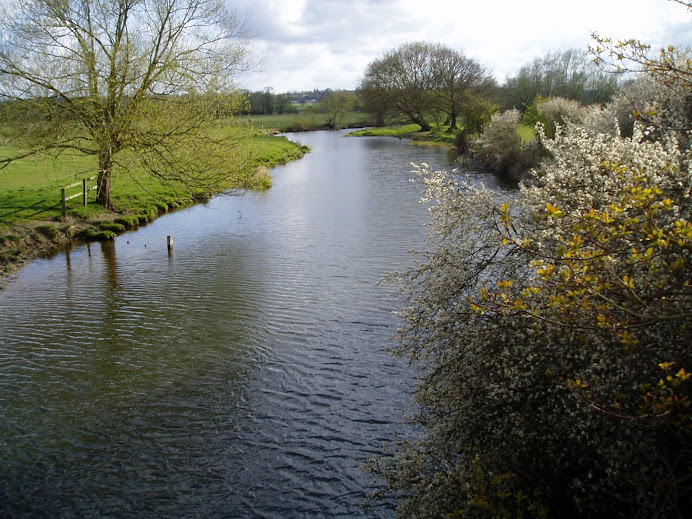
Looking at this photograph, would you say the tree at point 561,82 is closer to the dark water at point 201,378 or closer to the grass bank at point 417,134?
the grass bank at point 417,134

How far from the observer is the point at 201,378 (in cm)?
998

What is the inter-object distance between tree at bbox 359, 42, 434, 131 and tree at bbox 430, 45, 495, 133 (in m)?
1.36

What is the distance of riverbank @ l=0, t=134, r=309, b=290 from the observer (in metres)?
18.9

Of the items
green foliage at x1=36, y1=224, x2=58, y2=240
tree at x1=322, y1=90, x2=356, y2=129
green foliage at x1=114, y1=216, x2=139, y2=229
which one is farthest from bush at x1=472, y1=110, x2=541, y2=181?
tree at x1=322, y1=90, x2=356, y2=129

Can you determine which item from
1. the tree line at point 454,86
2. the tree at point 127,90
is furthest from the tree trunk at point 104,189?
the tree line at point 454,86

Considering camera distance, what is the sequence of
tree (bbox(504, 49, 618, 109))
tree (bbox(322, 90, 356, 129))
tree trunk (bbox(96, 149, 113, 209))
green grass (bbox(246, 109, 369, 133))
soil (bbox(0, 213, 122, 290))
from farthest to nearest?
1. tree (bbox(322, 90, 356, 129))
2. green grass (bbox(246, 109, 369, 133))
3. tree (bbox(504, 49, 618, 109))
4. tree trunk (bbox(96, 149, 113, 209))
5. soil (bbox(0, 213, 122, 290))

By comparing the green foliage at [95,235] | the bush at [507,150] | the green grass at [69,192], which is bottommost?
the green foliage at [95,235]

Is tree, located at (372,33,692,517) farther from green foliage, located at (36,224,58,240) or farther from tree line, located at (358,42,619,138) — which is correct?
tree line, located at (358,42,619,138)

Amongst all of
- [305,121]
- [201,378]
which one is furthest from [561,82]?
[201,378]

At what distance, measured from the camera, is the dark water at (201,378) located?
282 inches

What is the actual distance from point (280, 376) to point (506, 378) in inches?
211

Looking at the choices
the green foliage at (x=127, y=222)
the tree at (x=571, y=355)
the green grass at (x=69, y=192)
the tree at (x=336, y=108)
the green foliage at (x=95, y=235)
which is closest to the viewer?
the tree at (x=571, y=355)

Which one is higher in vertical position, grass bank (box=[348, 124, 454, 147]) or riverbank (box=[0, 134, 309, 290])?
grass bank (box=[348, 124, 454, 147])

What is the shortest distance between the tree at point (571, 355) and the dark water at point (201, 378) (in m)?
1.89
